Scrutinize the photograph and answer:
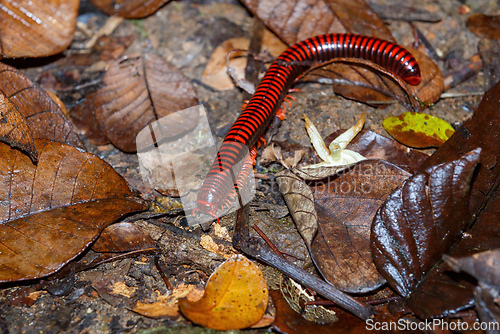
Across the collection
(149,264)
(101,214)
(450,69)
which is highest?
(450,69)

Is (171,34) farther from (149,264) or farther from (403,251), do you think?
(403,251)

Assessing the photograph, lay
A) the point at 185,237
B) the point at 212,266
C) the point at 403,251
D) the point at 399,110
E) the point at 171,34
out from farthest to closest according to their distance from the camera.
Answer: the point at 171,34 < the point at 399,110 < the point at 185,237 < the point at 212,266 < the point at 403,251

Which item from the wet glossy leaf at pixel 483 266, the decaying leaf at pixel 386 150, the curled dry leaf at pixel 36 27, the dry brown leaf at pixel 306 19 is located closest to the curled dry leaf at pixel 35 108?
the curled dry leaf at pixel 36 27

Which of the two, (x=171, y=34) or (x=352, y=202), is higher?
(x=171, y=34)

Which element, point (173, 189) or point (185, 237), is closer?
point (185, 237)

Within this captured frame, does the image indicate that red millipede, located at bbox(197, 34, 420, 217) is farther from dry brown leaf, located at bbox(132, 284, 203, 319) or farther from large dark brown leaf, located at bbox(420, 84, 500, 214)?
large dark brown leaf, located at bbox(420, 84, 500, 214)

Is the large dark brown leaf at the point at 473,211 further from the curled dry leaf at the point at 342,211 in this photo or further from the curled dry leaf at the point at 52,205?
the curled dry leaf at the point at 52,205

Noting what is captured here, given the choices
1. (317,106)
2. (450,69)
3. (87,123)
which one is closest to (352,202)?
(317,106)
